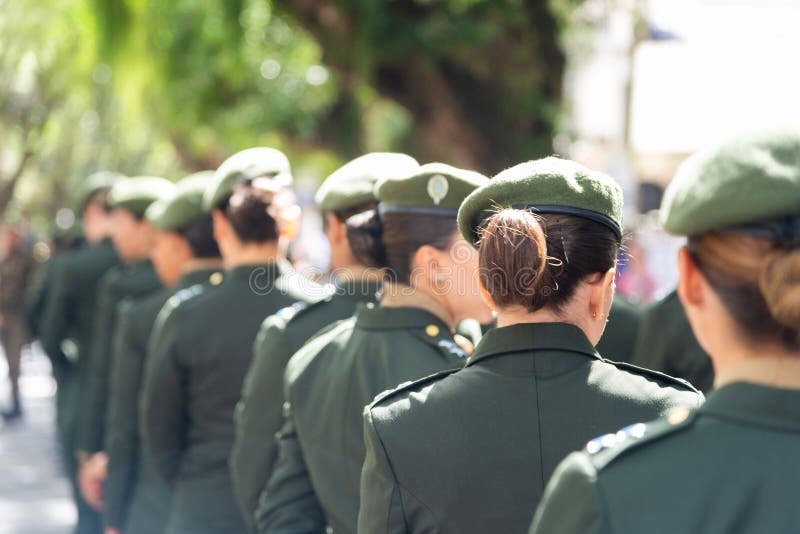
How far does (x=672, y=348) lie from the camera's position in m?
4.28

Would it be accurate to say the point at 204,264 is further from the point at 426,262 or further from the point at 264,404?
the point at 426,262

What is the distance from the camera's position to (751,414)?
1.60m

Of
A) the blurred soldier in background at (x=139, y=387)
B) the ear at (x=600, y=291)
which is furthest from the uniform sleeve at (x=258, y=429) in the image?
the ear at (x=600, y=291)

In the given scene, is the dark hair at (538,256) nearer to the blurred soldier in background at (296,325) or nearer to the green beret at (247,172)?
the blurred soldier in background at (296,325)

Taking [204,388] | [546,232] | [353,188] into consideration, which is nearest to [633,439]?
[546,232]

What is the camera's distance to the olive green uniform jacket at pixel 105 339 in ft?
19.3

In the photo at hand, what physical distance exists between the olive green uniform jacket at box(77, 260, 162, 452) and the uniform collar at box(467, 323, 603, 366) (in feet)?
13.0


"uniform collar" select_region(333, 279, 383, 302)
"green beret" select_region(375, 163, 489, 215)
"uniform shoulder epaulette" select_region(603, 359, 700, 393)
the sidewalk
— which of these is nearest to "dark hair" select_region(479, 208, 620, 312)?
"uniform shoulder epaulette" select_region(603, 359, 700, 393)

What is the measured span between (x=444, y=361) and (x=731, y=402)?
4.53 feet

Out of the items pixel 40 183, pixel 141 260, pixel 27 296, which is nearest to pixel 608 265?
pixel 141 260

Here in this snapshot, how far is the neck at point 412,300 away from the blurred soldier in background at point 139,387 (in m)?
1.58

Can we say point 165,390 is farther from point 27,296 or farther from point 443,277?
point 27,296

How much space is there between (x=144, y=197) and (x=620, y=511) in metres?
5.28

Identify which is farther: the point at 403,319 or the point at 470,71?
the point at 470,71
